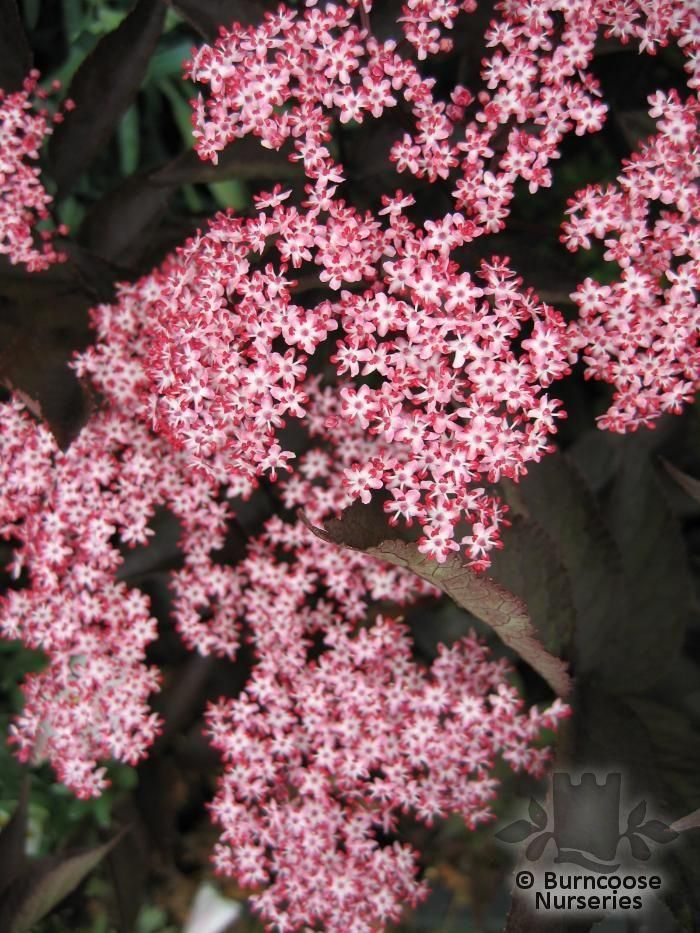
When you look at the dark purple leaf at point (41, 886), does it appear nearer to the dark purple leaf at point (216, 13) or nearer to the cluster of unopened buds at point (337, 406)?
the cluster of unopened buds at point (337, 406)

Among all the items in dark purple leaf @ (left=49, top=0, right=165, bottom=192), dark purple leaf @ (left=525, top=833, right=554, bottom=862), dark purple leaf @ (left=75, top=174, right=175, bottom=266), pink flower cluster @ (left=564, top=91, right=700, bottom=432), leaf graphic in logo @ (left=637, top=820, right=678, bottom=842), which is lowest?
dark purple leaf @ (left=525, top=833, right=554, bottom=862)

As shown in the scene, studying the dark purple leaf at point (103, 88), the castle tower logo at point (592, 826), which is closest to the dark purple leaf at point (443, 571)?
the castle tower logo at point (592, 826)

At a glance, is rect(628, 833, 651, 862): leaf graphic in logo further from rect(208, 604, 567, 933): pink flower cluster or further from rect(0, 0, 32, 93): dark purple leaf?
rect(0, 0, 32, 93): dark purple leaf

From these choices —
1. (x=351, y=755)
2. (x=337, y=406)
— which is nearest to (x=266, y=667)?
(x=351, y=755)

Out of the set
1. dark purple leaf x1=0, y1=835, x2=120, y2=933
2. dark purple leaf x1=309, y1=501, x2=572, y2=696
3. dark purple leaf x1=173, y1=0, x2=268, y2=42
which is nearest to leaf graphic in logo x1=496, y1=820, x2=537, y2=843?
dark purple leaf x1=309, y1=501, x2=572, y2=696

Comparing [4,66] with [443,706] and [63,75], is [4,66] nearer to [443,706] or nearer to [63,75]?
[63,75]
